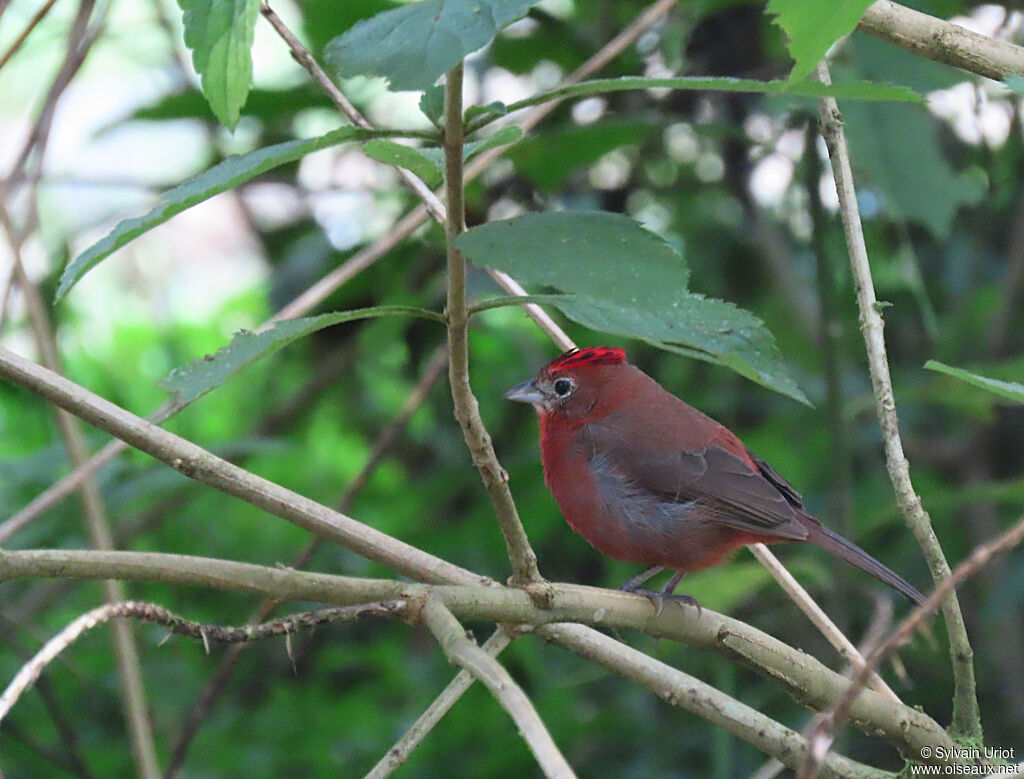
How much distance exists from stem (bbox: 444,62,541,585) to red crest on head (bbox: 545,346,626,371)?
1924 mm

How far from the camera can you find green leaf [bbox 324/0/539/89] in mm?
1130

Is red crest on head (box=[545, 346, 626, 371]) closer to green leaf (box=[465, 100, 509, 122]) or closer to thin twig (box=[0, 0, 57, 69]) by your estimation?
thin twig (box=[0, 0, 57, 69])

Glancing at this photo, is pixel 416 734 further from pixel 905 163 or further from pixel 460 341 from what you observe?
pixel 905 163

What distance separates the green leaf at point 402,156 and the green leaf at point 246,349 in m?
0.17

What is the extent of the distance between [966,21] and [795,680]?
3.09 meters

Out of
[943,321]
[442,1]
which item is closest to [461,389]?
[442,1]

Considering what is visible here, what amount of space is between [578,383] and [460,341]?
7.36 ft

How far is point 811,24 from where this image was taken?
129 centimetres

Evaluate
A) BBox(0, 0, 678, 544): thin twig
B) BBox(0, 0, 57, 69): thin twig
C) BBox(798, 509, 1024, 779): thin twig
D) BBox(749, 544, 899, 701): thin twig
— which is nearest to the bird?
BBox(0, 0, 678, 544): thin twig

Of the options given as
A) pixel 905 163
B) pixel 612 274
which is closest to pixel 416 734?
pixel 612 274

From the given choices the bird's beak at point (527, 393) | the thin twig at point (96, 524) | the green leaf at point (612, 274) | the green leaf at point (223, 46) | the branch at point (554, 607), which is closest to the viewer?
the green leaf at point (612, 274)

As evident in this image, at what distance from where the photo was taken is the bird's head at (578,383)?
356cm

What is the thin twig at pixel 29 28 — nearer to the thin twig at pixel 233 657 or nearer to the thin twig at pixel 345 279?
the thin twig at pixel 345 279

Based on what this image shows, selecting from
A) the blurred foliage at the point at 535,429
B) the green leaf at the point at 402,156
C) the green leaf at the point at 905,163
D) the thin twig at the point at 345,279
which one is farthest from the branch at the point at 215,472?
the green leaf at the point at 905,163
